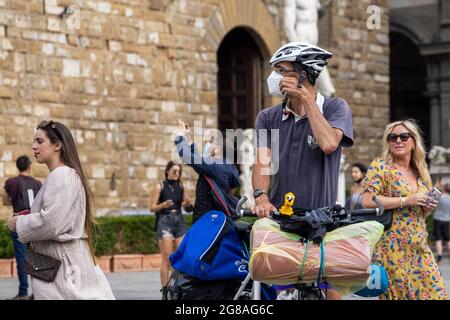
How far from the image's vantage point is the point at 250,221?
6.67m

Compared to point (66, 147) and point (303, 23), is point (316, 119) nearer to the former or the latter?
point (66, 147)

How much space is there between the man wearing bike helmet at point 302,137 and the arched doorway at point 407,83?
91.8 feet

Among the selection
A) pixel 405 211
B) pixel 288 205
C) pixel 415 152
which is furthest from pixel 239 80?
pixel 288 205

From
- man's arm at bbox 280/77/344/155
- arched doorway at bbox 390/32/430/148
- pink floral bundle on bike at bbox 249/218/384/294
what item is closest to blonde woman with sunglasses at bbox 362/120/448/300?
man's arm at bbox 280/77/344/155

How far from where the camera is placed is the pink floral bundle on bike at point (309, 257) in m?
5.74

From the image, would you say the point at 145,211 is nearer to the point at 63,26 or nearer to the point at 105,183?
the point at 105,183

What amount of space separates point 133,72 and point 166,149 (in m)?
1.44

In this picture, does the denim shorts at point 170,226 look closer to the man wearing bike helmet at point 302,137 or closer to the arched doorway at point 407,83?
the man wearing bike helmet at point 302,137

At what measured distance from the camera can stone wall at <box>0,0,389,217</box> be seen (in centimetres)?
1808

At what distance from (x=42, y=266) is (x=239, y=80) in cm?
1758

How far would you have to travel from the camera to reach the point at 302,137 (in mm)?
6391

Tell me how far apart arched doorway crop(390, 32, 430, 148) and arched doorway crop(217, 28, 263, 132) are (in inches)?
444

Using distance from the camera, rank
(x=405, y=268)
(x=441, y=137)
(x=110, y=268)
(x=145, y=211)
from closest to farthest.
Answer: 1. (x=405, y=268)
2. (x=110, y=268)
3. (x=145, y=211)
4. (x=441, y=137)
